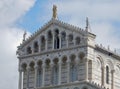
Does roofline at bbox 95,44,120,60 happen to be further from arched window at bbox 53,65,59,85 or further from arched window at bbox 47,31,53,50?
arched window at bbox 47,31,53,50

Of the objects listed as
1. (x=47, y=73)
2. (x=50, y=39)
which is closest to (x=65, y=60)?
(x=47, y=73)

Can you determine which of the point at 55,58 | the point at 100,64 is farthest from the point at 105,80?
the point at 55,58

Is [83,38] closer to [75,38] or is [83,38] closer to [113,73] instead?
[75,38]

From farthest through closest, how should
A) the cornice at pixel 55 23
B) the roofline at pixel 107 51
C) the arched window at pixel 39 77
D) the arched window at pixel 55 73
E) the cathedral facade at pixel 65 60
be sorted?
1. the arched window at pixel 39 77
2. the arched window at pixel 55 73
3. the roofline at pixel 107 51
4. the cornice at pixel 55 23
5. the cathedral facade at pixel 65 60

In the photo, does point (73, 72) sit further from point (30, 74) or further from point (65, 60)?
point (30, 74)

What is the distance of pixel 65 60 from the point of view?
5638cm

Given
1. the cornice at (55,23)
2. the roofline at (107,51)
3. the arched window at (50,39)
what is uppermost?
the cornice at (55,23)

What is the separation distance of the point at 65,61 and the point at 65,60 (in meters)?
0.10

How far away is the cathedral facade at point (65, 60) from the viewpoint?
54812mm

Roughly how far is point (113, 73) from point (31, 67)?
7984 mm

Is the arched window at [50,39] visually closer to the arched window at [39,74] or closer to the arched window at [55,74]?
the arched window at [39,74]

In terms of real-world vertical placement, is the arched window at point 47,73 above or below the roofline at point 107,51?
below

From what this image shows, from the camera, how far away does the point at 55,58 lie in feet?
186

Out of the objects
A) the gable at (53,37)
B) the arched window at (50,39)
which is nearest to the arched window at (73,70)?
the gable at (53,37)
